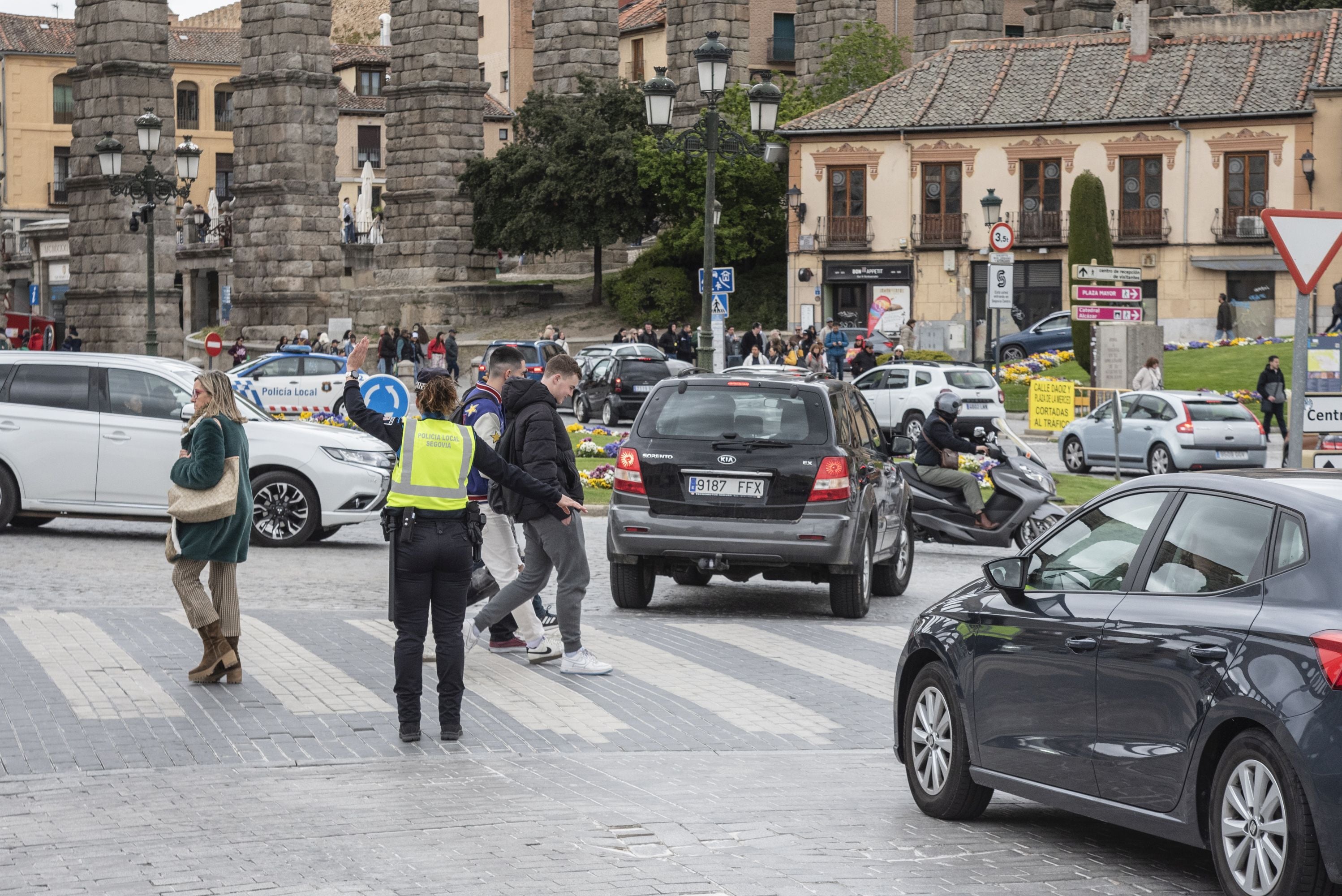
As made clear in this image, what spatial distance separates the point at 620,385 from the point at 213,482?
93.7ft

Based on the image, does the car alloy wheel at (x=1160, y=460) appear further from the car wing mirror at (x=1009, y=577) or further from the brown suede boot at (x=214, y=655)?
the car wing mirror at (x=1009, y=577)

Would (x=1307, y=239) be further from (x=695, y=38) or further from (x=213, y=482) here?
(x=695, y=38)

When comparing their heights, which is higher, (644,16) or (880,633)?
(644,16)

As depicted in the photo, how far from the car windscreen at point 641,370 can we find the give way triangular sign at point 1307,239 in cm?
2701

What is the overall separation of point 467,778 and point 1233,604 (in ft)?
11.8

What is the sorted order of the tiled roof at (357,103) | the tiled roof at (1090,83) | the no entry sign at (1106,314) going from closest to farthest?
1. the no entry sign at (1106,314)
2. the tiled roof at (1090,83)
3. the tiled roof at (357,103)

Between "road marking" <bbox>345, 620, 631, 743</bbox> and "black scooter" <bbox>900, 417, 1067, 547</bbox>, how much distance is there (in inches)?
275

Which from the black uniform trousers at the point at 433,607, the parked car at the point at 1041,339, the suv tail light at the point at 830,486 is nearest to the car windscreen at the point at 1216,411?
the suv tail light at the point at 830,486

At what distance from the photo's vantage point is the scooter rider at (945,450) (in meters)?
17.5

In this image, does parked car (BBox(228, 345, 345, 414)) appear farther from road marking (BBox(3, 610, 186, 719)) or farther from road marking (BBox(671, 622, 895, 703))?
road marking (BBox(671, 622, 895, 703))

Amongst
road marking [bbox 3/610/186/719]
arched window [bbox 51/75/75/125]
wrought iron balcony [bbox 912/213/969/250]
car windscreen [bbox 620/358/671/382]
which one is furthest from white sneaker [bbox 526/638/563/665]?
arched window [bbox 51/75/75/125]

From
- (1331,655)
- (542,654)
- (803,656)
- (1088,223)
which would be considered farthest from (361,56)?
(1331,655)

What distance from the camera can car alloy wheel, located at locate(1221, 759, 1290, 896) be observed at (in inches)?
221

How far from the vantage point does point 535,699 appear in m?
10.2
